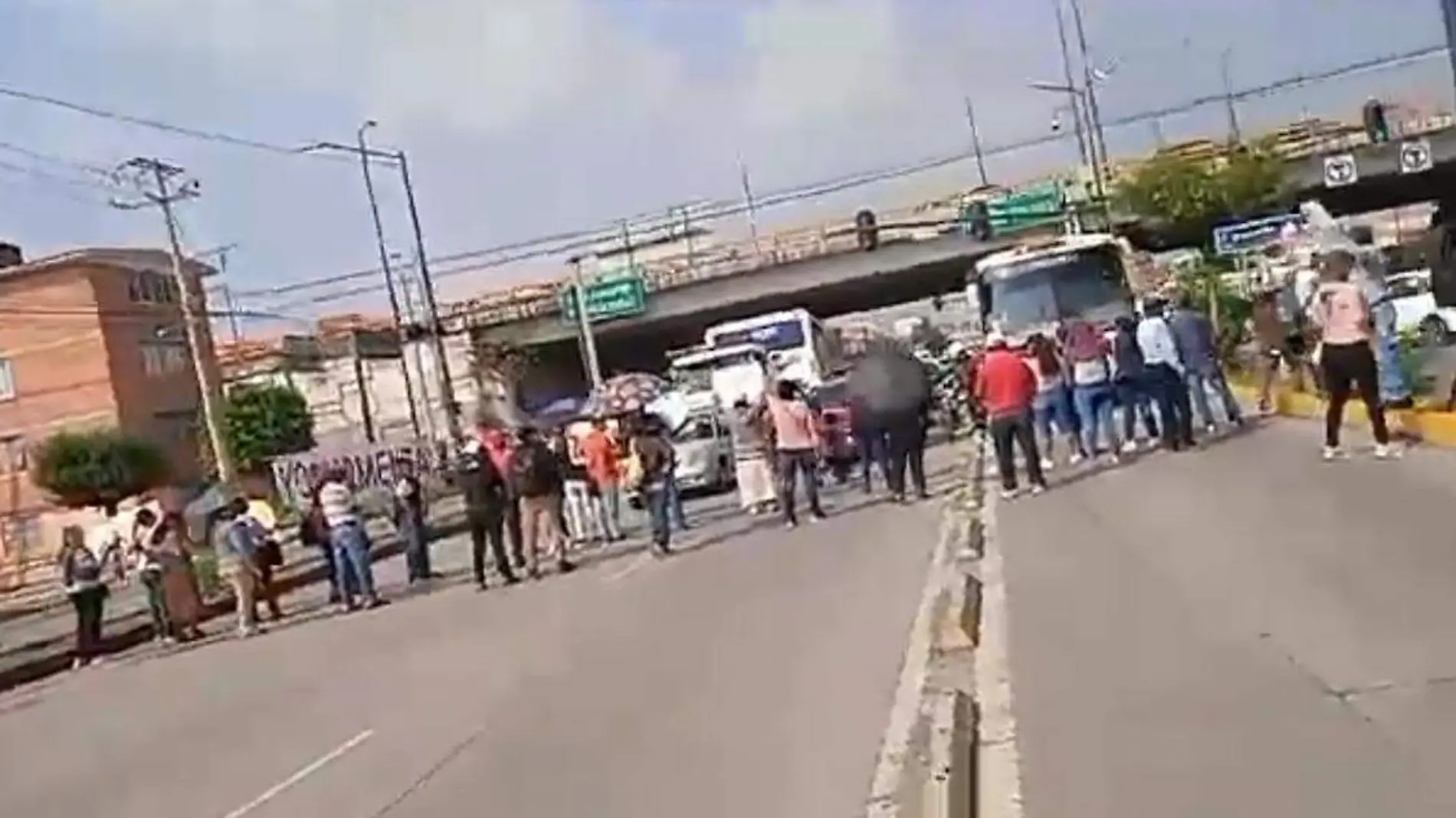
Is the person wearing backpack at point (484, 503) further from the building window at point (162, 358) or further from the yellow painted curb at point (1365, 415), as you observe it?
the building window at point (162, 358)

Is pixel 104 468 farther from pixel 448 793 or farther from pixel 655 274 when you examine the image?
pixel 448 793

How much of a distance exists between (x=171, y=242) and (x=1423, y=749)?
55123 millimetres

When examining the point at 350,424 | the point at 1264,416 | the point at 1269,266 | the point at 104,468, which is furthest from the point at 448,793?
the point at 350,424

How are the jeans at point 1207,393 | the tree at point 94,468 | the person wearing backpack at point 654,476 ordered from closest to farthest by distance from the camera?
1. the person wearing backpack at point 654,476
2. the jeans at point 1207,393
3. the tree at point 94,468

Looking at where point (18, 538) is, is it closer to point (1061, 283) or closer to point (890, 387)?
point (1061, 283)

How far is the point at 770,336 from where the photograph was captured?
51469 millimetres

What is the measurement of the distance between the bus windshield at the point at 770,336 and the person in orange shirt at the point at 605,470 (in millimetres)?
19842

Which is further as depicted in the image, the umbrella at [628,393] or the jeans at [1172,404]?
the umbrella at [628,393]

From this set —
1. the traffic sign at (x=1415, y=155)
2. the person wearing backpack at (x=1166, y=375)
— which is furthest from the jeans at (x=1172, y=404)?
the traffic sign at (x=1415, y=155)

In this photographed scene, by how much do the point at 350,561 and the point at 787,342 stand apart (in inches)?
1029

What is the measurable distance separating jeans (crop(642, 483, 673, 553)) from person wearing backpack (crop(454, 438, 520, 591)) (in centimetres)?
158

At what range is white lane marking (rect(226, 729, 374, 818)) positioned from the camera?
37.7 ft

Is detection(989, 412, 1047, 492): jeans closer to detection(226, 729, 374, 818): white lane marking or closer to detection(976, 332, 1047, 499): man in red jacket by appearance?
detection(976, 332, 1047, 499): man in red jacket

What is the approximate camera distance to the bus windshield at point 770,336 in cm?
5094
